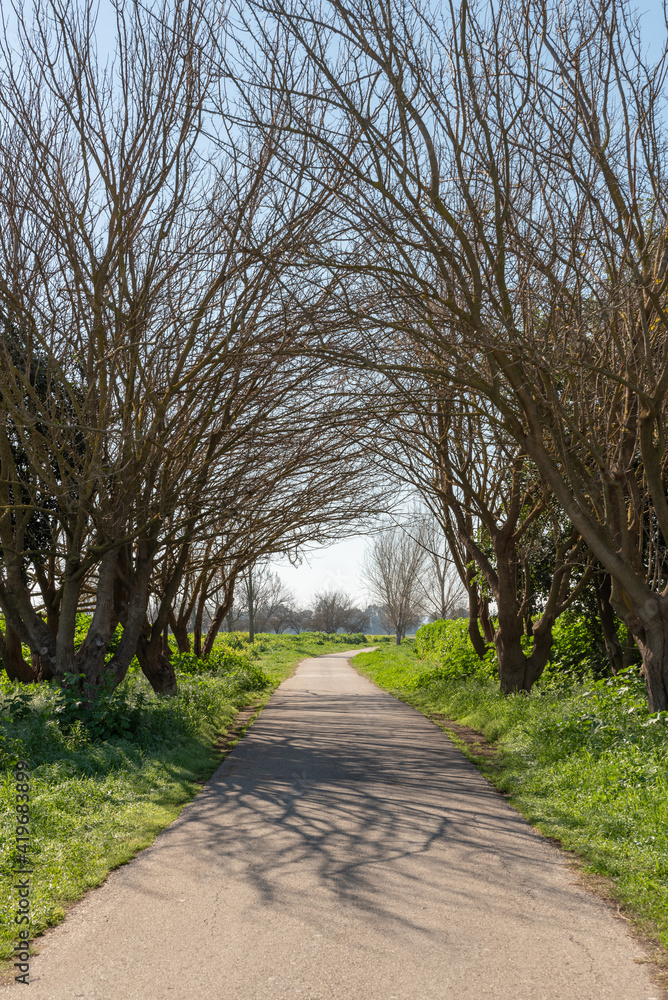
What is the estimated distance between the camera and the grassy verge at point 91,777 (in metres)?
4.88

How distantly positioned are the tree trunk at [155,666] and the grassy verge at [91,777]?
831 mm

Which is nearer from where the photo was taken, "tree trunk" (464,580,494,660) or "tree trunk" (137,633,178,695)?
"tree trunk" (137,633,178,695)

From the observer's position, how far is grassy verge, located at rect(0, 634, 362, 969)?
4879 millimetres

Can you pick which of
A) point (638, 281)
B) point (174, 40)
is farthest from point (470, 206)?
point (174, 40)

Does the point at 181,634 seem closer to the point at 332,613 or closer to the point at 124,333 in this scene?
the point at 124,333

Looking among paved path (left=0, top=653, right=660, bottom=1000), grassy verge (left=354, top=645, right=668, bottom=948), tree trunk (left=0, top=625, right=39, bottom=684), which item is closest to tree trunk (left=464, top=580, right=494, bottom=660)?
grassy verge (left=354, top=645, right=668, bottom=948)

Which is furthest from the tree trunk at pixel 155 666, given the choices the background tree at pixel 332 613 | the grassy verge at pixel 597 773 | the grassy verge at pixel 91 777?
the background tree at pixel 332 613

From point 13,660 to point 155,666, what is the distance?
2.40m

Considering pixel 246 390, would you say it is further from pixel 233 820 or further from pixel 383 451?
pixel 233 820

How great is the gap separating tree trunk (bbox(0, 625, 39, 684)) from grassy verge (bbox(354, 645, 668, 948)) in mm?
7490

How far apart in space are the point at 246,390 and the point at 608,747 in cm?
715

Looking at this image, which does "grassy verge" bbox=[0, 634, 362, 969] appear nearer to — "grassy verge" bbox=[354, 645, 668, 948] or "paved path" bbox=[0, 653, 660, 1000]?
"paved path" bbox=[0, 653, 660, 1000]

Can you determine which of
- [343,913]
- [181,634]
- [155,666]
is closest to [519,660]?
[155,666]

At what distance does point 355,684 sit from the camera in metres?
23.1
